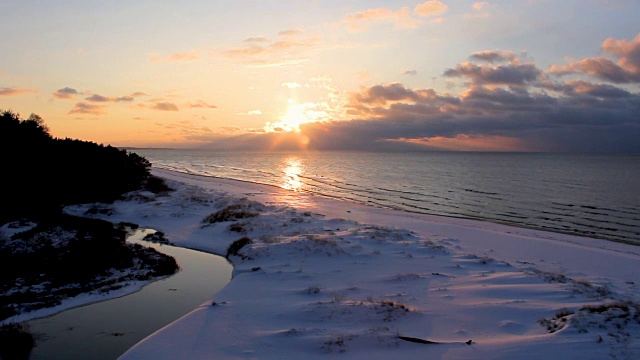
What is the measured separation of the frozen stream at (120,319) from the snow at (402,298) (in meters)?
0.94

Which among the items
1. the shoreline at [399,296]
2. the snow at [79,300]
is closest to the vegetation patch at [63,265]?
the snow at [79,300]

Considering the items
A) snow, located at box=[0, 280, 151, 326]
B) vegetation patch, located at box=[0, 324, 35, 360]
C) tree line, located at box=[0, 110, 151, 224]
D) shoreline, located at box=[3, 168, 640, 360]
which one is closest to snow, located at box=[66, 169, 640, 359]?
shoreline, located at box=[3, 168, 640, 360]

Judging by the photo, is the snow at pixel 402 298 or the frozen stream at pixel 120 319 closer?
→ the snow at pixel 402 298

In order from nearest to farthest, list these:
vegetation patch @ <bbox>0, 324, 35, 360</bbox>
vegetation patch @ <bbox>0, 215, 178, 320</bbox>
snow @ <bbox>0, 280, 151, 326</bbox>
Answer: vegetation patch @ <bbox>0, 324, 35, 360</bbox> → snow @ <bbox>0, 280, 151, 326</bbox> → vegetation patch @ <bbox>0, 215, 178, 320</bbox>

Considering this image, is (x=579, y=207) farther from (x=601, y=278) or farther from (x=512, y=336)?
(x=512, y=336)

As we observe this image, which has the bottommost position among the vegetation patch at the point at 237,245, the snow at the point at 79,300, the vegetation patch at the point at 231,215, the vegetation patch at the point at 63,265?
the snow at the point at 79,300

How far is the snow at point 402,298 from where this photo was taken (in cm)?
1006

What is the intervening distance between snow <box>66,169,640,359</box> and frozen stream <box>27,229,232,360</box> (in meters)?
0.94

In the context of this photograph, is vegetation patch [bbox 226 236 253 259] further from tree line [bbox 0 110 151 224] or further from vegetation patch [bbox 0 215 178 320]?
tree line [bbox 0 110 151 224]

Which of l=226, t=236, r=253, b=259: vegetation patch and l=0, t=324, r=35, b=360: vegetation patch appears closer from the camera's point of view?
l=0, t=324, r=35, b=360: vegetation patch

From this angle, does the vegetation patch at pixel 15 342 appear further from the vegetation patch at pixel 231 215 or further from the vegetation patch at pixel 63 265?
the vegetation patch at pixel 231 215

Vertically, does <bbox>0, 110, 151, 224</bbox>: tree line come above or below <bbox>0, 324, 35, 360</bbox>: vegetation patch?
above

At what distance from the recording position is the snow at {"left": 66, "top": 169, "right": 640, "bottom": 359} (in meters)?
10.1

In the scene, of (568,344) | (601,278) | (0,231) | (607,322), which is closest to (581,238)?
(601,278)
